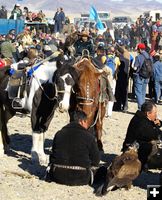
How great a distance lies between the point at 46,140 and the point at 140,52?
15.7 ft

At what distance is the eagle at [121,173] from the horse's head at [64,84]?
130 cm

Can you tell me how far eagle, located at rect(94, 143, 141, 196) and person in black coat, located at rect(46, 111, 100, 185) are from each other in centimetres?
32

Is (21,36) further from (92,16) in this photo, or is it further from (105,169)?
(105,169)

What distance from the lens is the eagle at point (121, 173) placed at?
8.48 meters

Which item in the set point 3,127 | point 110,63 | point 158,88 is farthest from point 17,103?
point 158,88

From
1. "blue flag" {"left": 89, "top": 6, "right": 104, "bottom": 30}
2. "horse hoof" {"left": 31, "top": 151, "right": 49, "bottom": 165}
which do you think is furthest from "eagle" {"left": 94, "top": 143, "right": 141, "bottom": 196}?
"blue flag" {"left": 89, "top": 6, "right": 104, "bottom": 30}

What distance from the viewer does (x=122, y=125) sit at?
14898 millimetres

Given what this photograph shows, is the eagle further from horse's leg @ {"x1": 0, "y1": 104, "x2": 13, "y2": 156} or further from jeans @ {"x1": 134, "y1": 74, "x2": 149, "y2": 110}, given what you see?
jeans @ {"x1": 134, "y1": 74, "x2": 149, "y2": 110}

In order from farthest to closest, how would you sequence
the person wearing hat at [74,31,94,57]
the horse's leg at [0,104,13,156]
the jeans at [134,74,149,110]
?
the jeans at [134,74,149,110], the person wearing hat at [74,31,94,57], the horse's leg at [0,104,13,156]

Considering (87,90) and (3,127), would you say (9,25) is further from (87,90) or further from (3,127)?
(87,90)

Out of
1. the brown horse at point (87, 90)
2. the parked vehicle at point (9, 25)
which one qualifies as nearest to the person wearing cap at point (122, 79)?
the brown horse at point (87, 90)

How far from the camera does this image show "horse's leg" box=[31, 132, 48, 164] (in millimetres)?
10172

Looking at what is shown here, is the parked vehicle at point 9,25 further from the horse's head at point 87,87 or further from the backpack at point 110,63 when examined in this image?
the horse's head at point 87,87

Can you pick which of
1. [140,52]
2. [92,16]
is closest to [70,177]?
[140,52]
